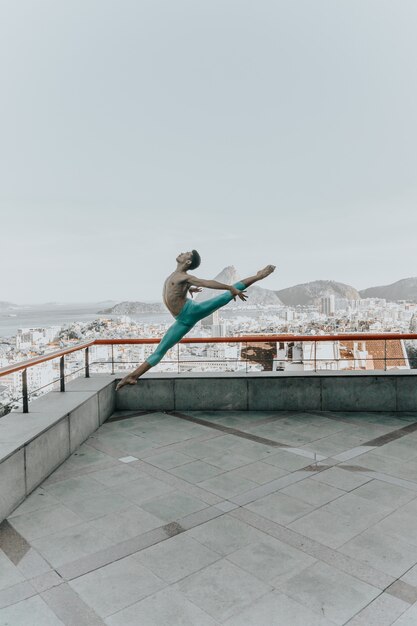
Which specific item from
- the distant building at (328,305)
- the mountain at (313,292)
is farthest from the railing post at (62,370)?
the mountain at (313,292)

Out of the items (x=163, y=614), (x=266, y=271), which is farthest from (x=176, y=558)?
(x=266, y=271)

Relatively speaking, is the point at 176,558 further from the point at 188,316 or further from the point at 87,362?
the point at 87,362

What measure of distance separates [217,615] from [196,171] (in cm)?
3316

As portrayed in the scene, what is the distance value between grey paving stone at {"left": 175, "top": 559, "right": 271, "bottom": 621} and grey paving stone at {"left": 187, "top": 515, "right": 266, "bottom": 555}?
241 mm

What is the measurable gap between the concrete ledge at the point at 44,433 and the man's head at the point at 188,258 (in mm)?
2198

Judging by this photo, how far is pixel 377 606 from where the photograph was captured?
2.43 m

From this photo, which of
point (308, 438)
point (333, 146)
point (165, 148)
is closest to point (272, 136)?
point (333, 146)

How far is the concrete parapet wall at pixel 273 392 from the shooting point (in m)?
6.92

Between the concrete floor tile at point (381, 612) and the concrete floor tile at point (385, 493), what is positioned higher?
the concrete floor tile at point (381, 612)

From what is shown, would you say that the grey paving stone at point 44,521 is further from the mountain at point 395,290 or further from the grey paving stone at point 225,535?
the mountain at point 395,290

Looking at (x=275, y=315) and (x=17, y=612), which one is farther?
(x=275, y=315)

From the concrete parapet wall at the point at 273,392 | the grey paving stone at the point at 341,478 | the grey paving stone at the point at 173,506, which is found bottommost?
the grey paving stone at the point at 341,478

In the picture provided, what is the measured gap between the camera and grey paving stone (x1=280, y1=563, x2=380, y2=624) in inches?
94.1

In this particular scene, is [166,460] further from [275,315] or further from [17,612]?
[275,315]
